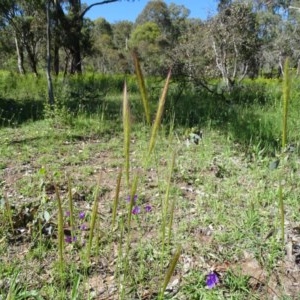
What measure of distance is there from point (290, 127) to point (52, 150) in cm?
276

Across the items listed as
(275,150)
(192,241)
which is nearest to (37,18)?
(275,150)

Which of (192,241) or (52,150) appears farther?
(52,150)

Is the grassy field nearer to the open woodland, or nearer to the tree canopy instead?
the open woodland

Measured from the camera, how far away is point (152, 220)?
229 centimetres

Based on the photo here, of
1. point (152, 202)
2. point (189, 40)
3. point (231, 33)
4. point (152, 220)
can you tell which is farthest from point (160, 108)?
point (189, 40)

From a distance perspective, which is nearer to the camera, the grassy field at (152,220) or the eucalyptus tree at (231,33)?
the grassy field at (152,220)

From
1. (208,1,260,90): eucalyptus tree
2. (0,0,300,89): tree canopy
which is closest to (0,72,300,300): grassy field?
(0,0,300,89): tree canopy

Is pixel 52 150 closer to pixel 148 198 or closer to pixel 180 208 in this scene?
pixel 148 198

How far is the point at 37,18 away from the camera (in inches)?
625

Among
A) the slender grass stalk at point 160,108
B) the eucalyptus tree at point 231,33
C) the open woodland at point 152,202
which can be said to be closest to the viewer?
the slender grass stalk at point 160,108

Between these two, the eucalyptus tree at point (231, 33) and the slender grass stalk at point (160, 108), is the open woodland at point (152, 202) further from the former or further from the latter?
the eucalyptus tree at point (231, 33)

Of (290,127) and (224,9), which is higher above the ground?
(224,9)

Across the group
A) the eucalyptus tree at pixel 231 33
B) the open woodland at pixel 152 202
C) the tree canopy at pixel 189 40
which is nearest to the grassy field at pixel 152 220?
the open woodland at pixel 152 202

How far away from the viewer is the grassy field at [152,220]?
1.51 meters
